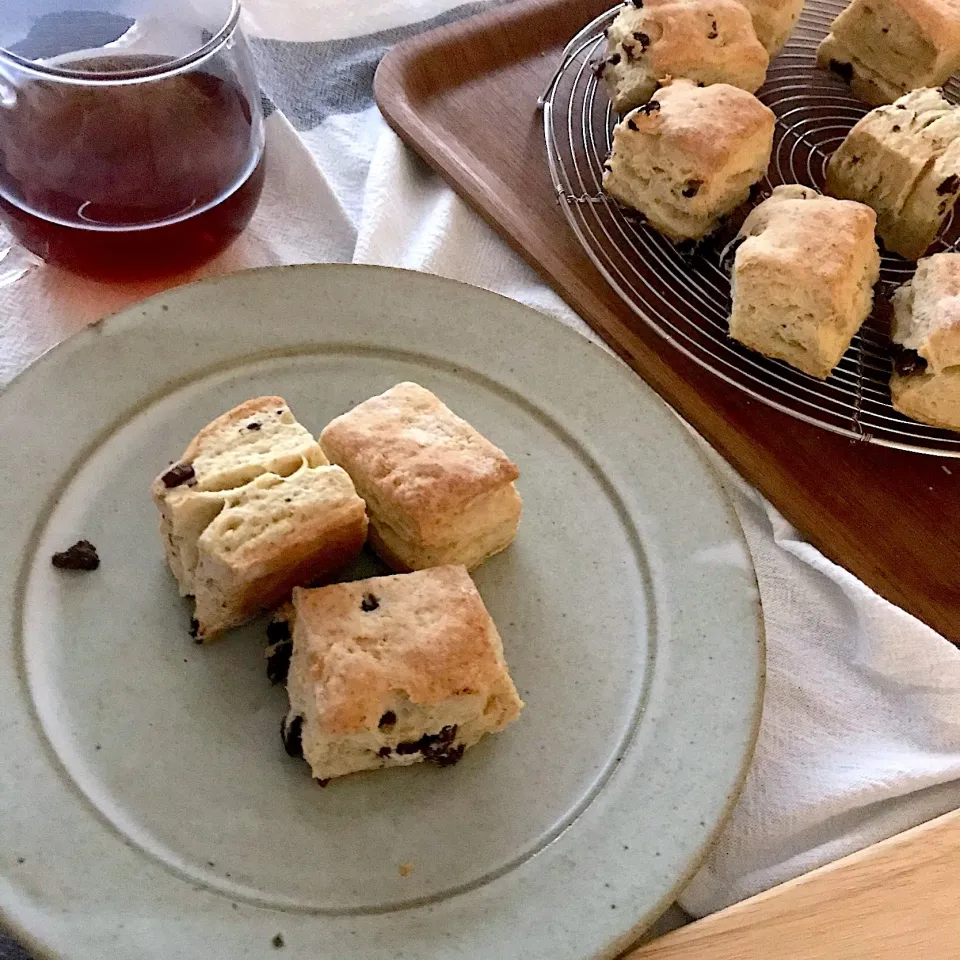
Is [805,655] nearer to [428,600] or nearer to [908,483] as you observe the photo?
[908,483]

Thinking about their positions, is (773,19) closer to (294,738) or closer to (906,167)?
(906,167)

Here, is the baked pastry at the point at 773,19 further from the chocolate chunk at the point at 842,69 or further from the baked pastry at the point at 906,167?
the baked pastry at the point at 906,167

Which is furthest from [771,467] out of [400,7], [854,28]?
[400,7]

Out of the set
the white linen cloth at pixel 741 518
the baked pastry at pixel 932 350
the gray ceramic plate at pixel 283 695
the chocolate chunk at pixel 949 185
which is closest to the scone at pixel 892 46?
the chocolate chunk at pixel 949 185

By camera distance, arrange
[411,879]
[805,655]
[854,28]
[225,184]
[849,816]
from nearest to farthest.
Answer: [411,879]
[849,816]
[805,655]
[225,184]
[854,28]

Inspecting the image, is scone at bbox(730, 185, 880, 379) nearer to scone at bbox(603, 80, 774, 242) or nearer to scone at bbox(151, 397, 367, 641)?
scone at bbox(603, 80, 774, 242)

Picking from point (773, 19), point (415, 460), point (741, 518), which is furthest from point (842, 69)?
point (415, 460)
